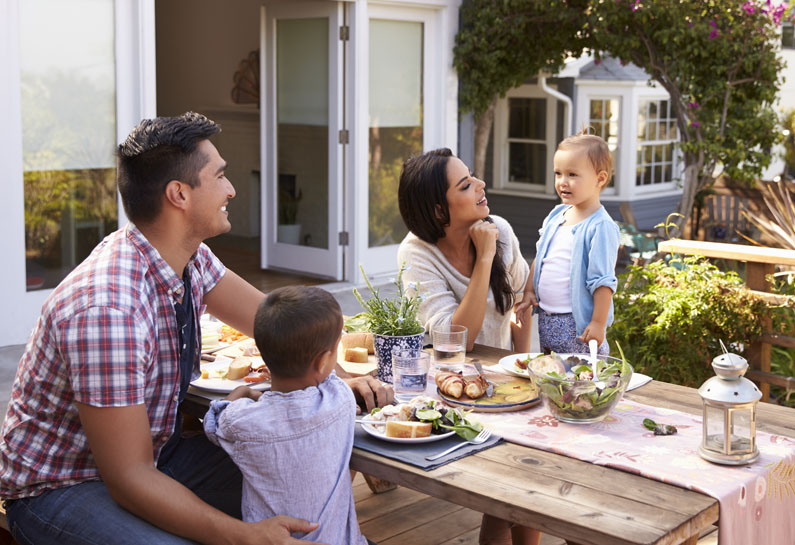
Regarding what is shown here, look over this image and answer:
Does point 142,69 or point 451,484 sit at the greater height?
point 142,69

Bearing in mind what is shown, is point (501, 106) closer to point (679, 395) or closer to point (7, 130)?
point (7, 130)

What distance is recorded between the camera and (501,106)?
1244 centimetres

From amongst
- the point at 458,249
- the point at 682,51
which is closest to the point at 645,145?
the point at 682,51

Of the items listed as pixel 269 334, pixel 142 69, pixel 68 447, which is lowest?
pixel 68 447

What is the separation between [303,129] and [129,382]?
20.5 ft

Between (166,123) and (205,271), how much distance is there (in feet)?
1.66

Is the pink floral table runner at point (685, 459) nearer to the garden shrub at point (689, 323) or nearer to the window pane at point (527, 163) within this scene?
the garden shrub at point (689, 323)

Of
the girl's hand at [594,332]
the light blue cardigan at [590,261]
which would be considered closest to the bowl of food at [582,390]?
the girl's hand at [594,332]

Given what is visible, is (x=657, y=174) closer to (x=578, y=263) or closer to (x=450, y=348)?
(x=578, y=263)

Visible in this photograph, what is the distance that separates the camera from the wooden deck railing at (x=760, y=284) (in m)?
4.00

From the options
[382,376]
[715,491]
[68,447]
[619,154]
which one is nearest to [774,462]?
[715,491]

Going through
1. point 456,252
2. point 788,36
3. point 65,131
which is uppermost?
point 788,36

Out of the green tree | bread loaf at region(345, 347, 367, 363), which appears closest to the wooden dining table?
bread loaf at region(345, 347, 367, 363)

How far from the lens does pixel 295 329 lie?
1.94 metres
